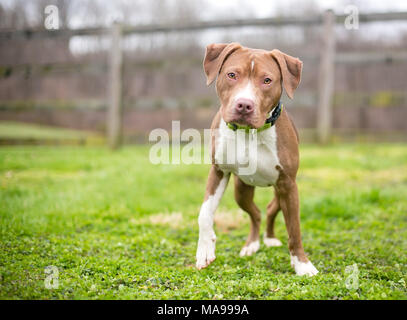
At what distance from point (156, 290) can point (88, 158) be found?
211 inches

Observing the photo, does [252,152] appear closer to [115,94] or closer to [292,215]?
[292,215]

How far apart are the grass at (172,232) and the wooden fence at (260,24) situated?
155 cm

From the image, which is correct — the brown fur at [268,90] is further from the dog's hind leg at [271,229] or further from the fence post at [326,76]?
the fence post at [326,76]

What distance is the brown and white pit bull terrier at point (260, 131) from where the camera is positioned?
10.0 ft

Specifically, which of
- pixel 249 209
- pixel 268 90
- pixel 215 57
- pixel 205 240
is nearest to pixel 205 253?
pixel 205 240

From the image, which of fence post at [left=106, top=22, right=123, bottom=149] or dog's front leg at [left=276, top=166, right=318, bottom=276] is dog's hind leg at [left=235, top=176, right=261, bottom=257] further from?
fence post at [left=106, top=22, right=123, bottom=149]

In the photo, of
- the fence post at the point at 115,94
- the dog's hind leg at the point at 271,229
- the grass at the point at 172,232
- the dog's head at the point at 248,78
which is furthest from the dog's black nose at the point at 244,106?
the fence post at the point at 115,94

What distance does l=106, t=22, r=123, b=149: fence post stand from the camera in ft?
29.3

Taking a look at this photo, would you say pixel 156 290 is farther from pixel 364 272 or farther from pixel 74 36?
pixel 74 36

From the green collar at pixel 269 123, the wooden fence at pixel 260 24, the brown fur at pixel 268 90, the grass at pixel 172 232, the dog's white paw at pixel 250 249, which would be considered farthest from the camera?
the wooden fence at pixel 260 24
